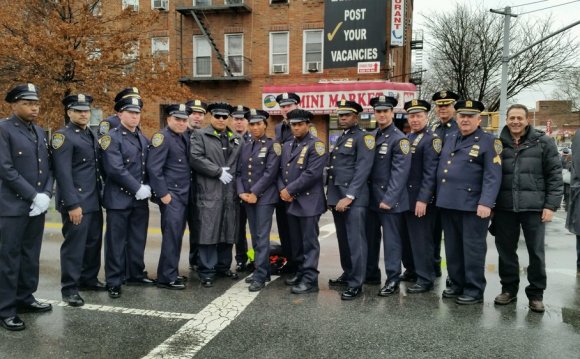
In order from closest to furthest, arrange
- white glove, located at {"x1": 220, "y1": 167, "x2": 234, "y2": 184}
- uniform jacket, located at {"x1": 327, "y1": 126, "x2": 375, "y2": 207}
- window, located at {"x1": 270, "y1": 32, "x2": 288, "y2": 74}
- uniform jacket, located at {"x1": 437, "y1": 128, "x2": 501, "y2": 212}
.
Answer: uniform jacket, located at {"x1": 437, "y1": 128, "x2": 501, "y2": 212}, uniform jacket, located at {"x1": 327, "y1": 126, "x2": 375, "y2": 207}, white glove, located at {"x1": 220, "y1": 167, "x2": 234, "y2": 184}, window, located at {"x1": 270, "y1": 32, "x2": 288, "y2": 74}

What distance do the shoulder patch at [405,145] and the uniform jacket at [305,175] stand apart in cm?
91

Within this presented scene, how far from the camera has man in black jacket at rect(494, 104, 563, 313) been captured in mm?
5153

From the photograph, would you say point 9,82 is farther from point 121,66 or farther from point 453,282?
point 453,282

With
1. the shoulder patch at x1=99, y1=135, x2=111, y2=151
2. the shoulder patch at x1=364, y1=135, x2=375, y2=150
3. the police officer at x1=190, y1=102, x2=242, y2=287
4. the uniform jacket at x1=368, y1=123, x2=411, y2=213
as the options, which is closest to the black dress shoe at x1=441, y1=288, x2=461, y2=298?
the uniform jacket at x1=368, y1=123, x2=411, y2=213

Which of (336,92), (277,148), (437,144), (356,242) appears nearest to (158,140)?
(277,148)

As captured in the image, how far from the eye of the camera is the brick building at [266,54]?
843 inches

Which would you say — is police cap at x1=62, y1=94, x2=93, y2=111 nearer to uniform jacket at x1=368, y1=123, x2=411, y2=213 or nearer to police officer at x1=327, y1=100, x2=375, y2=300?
police officer at x1=327, y1=100, x2=375, y2=300

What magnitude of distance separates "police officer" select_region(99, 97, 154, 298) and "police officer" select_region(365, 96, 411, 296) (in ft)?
9.12

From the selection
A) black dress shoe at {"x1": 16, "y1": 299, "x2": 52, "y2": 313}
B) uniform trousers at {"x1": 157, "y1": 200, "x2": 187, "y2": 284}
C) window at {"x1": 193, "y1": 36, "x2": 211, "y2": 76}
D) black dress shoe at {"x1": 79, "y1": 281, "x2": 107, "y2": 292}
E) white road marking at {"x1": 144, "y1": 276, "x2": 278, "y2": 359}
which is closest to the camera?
white road marking at {"x1": 144, "y1": 276, "x2": 278, "y2": 359}

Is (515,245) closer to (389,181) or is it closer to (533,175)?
(533,175)

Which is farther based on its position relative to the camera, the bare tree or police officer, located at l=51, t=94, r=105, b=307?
the bare tree

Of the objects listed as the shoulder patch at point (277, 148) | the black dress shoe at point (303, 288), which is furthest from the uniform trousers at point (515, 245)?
the shoulder patch at point (277, 148)

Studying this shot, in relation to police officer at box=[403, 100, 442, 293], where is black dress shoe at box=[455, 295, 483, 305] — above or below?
below

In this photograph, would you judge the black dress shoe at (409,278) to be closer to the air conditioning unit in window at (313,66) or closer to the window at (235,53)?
the air conditioning unit in window at (313,66)
